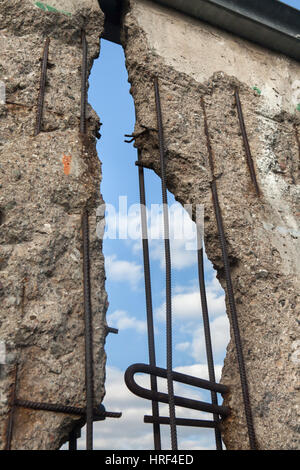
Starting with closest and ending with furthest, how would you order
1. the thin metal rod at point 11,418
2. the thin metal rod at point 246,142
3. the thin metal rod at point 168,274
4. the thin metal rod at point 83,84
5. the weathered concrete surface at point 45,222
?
the thin metal rod at point 11,418
the weathered concrete surface at point 45,222
the thin metal rod at point 168,274
the thin metal rod at point 83,84
the thin metal rod at point 246,142

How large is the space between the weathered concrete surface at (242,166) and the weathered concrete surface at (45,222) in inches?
16.7

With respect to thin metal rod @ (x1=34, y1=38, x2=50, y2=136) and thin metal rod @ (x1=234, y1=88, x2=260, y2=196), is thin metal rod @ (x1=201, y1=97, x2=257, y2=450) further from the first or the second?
thin metal rod @ (x1=34, y1=38, x2=50, y2=136)

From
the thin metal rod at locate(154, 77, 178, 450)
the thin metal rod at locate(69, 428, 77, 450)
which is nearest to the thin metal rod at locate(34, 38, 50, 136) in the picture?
the thin metal rod at locate(154, 77, 178, 450)

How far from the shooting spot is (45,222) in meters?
2.00

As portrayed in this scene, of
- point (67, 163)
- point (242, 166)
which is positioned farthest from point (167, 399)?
point (242, 166)

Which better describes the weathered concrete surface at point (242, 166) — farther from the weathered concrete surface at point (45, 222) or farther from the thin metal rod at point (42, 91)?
the thin metal rod at point (42, 91)

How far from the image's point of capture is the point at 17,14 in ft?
7.85

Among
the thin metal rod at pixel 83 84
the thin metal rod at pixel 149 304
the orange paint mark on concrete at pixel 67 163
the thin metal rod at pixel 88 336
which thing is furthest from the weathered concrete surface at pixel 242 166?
the thin metal rod at pixel 88 336

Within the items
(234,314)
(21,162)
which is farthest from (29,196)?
(234,314)

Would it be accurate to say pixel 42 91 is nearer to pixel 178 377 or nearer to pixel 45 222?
pixel 45 222

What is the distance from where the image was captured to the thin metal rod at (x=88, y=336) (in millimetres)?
1776

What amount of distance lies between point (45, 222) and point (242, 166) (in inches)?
49.4
